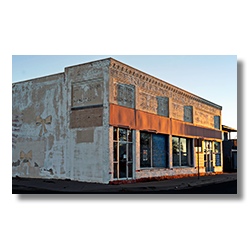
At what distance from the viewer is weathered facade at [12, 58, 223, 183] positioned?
1602 cm

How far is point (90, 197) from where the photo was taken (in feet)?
37.5

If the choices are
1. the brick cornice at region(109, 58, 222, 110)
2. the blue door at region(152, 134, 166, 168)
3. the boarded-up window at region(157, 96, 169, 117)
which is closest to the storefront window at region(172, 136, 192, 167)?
the blue door at region(152, 134, 166, 168)

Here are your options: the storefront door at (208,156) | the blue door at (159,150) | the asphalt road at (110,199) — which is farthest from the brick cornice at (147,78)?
the asphalt road at (110,199)

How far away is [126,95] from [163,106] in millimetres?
4489

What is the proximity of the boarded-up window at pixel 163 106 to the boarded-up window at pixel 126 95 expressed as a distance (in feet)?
10.3

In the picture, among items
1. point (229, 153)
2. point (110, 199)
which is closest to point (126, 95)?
point (110, 199)

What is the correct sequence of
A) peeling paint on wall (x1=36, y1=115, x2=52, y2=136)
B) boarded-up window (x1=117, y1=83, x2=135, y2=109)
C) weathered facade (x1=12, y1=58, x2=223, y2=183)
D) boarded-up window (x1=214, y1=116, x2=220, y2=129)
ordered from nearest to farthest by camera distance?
weathered facade (x1=12, y1=58, x2=223, y2=183) → boarded-up window (x1=117, y1=83, x2=135, y2=109) → peeling paint on wall (x1=36, y1=115, x2=52, y2=136) → boarded-up window (x1=214, y1=116, x2=220, y2=129)

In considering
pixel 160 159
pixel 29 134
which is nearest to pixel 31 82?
pixel 29 134

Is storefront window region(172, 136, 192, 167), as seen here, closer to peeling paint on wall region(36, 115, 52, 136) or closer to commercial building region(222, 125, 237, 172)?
peeling paint on wall region(36, 115, 52, 136)

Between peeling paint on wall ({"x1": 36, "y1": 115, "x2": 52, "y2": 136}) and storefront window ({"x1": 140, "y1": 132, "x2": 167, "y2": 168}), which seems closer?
peeling paint on wall ({"x1": 36, "y1": 115, "x2": 52, "y2": 136})

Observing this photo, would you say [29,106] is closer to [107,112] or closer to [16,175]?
[16,175]

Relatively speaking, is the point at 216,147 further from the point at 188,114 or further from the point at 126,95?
the point at 126,95

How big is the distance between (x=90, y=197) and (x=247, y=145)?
6.07m

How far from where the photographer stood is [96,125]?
16.0 meters
